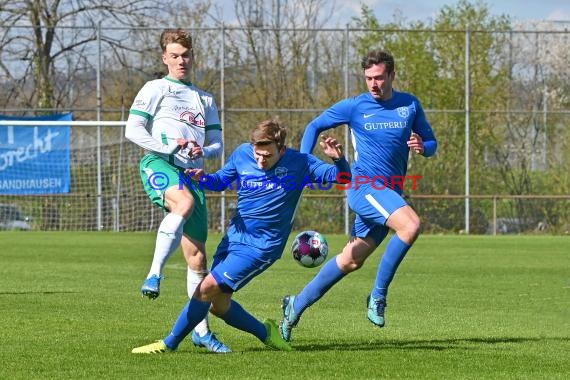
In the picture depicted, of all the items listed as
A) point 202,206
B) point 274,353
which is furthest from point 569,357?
point 202,206

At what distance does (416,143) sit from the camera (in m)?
8.95

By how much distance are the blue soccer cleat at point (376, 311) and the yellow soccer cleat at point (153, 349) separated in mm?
1539

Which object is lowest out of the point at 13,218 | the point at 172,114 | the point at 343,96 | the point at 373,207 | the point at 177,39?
the point at 13,218

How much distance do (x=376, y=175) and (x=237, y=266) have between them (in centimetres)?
201

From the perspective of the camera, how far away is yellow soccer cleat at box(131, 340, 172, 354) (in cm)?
761

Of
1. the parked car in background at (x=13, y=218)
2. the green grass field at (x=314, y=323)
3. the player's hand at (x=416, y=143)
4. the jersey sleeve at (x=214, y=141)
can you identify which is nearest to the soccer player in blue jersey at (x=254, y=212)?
the green grass field at (x=314, y=323)

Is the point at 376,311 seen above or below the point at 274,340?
above

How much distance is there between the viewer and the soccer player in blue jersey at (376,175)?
870 centimetres

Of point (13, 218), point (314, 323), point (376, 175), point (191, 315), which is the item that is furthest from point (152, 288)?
point (13, 218)

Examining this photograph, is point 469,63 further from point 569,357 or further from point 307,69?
point 569,357

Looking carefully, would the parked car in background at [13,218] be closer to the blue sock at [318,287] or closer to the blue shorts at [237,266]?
the blue sock at [318,287]

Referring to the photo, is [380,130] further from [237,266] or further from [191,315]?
[191,315]

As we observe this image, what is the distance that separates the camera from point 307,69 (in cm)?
2900

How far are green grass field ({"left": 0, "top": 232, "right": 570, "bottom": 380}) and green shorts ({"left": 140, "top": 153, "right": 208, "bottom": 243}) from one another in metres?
0.80
